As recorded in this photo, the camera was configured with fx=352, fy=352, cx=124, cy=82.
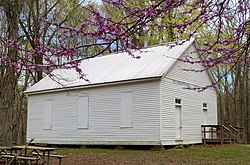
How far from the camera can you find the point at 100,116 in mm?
17984

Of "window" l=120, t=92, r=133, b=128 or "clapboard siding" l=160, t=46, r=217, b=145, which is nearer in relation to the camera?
"clapboard siding" l=160, t=46, r=217, b=145

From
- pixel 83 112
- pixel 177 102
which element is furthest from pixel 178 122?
pixel 83 112

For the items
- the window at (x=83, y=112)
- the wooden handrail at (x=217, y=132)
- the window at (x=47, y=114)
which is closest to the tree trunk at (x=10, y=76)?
the window at (x=83, y=112)

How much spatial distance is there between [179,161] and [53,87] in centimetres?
1073

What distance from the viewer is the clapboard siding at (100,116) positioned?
16.2 m

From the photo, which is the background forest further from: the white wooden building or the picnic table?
the white wooden building

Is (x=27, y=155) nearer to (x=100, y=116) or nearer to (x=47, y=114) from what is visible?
(x=100, y=116)

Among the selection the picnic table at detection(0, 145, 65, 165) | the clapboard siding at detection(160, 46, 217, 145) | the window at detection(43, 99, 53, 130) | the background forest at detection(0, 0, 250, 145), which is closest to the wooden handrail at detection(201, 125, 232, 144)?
the clapboard siding at detection(160, 46, 217, 145)

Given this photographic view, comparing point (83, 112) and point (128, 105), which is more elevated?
point (128, 105)

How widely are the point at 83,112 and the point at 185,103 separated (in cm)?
538

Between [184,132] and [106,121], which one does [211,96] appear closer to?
[184,132]

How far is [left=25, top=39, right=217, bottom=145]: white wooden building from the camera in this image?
1633cm

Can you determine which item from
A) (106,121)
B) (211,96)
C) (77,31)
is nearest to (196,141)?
(211,96)

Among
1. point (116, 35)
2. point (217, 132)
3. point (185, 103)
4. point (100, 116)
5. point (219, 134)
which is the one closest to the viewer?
point (116, 35)
